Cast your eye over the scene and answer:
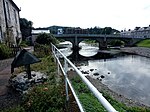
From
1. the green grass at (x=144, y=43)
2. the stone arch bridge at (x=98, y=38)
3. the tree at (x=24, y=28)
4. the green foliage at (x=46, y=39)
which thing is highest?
the tree at (x=24, y=28)

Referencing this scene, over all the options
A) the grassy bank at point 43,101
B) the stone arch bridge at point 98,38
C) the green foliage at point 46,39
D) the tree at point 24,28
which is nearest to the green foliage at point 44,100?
the grassy bank at point 43,101

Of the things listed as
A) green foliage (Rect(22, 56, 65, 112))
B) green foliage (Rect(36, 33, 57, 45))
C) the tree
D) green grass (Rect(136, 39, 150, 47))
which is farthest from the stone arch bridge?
green foliage (Rect(22, 56, 65, 112))

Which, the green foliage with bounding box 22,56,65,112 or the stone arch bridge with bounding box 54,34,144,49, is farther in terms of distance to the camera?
the stone arch bridge with bounding box 54,34,144,49

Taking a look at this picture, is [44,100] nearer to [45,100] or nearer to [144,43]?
[45,100]

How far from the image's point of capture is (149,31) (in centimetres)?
8181

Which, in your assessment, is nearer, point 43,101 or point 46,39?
point 43,101

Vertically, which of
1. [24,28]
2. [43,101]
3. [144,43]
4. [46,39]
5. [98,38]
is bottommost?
[144,43]

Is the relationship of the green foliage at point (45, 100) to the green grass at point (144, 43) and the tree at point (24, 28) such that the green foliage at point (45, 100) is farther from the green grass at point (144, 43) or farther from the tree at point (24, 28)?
the green grass at point (144, 43)

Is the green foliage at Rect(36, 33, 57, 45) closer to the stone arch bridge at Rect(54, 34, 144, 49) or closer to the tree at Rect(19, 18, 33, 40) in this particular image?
the stone arch bridge at Rect(54, 34, 144, 49)

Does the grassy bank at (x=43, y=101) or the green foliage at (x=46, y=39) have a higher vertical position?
the green foliage at (x=46, y=39)

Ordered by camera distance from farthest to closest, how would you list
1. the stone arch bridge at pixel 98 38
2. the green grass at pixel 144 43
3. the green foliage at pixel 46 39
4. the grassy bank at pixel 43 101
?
the stone arch bridge at pixel 98 38
the green grass at pixel 144 43
the green foliage at pixel 46 39
the grassy bank at pixel 43 101

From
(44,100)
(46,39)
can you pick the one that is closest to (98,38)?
(46,39)

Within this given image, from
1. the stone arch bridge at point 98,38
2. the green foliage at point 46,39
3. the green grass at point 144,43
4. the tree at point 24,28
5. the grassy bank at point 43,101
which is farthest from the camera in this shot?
the stone arch bridge at point 98,38

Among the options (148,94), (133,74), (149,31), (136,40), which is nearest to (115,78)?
(133,74)
